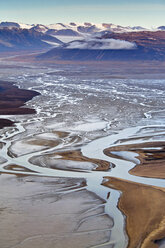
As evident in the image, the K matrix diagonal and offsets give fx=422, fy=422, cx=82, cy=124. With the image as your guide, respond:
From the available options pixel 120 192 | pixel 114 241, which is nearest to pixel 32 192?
pixel 120 192

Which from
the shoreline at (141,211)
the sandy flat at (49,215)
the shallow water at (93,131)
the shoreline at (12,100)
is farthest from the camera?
the shoreline at (12,100)

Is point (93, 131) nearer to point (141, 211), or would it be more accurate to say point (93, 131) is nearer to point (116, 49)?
point (141, 211)

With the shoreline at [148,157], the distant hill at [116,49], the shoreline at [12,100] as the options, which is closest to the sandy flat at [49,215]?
the shoreline at [148,157]

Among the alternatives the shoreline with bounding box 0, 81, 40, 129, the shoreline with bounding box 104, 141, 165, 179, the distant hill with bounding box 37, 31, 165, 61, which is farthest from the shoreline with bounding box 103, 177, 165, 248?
the distant hill with bounding box 37, 31, 165, 61

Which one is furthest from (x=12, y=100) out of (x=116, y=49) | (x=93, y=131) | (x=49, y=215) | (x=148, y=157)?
(x=116, y=49)

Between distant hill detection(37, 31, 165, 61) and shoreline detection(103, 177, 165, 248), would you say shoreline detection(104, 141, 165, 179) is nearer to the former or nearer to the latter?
shoreline detection(103, 177, 165, 248)

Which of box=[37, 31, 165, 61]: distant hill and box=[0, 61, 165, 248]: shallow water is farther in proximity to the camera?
box=[37, 31, 165, 61]: distant hill

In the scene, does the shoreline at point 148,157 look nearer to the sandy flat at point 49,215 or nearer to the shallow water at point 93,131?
the shallow water at point 93,131

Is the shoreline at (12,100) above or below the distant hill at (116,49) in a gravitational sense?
below

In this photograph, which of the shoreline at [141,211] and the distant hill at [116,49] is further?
the distant hill at [116,49]

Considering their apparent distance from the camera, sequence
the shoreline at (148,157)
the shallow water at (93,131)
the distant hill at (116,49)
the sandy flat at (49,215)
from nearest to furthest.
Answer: the sandy flat at (49,215) < the shallow water at (93,131) < the shoreline at (148,157) < the distant hill at (116,49)
